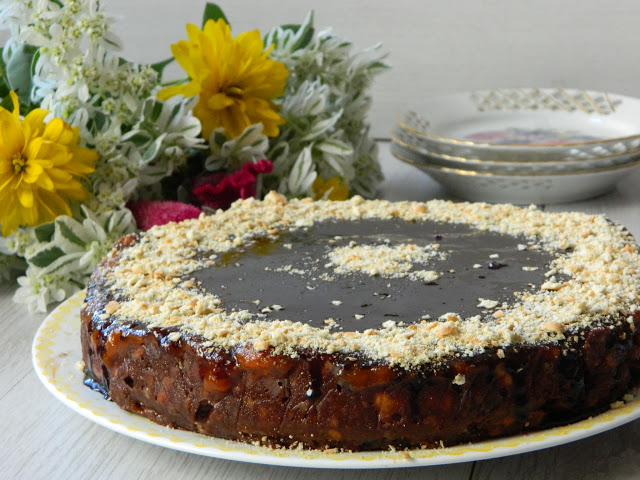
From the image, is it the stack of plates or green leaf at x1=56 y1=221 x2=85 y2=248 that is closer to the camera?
green leaf at x1=56 y1=221 x2=85 y2=248

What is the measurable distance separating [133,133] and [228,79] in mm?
231

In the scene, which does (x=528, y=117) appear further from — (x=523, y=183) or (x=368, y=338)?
(x=368, y=338)

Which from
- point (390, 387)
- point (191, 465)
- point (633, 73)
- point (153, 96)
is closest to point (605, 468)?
point (390, 387)

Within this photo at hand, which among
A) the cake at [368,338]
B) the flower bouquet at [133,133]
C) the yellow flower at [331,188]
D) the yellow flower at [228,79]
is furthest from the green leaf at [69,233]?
the yellow flower at [331,188]

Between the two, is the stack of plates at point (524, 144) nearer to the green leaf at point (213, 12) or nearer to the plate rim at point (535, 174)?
the plate rim at point (535, 174)

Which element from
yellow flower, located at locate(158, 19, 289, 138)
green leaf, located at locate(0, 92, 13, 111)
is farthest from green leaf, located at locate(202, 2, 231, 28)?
green leaf, located at locate(0, 92, 13, 111)

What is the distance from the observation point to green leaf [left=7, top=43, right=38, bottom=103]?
1538 millimetres

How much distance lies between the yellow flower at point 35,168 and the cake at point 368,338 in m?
0.22

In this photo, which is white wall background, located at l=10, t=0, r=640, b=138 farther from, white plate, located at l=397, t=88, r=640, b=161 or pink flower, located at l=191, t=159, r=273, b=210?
pink flower, located at l=191, t=159, r=273, b=210

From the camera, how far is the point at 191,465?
978mm

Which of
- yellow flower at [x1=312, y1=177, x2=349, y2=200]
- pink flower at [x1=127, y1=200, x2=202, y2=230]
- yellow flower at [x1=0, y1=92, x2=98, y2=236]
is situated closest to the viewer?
yellow flower at [x1=0, y1=92, x2=98, y2=236]

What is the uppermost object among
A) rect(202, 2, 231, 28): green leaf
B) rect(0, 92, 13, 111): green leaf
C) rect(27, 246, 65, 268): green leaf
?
rect(202, 2, 231, 28): green leaf

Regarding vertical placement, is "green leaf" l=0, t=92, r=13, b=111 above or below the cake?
A: above

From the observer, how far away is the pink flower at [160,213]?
151 cm
